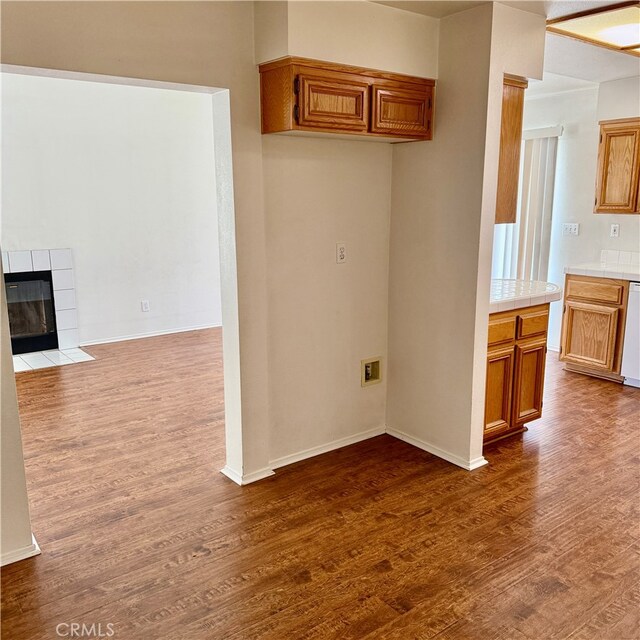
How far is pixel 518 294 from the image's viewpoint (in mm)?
3596

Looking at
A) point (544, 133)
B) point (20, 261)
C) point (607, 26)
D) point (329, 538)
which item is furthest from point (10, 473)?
point (544, 133)

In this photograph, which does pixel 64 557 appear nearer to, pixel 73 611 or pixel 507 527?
pixel 73 611

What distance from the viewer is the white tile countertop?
181 inches

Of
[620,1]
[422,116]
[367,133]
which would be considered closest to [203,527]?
[367,133]

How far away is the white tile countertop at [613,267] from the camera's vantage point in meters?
4.59

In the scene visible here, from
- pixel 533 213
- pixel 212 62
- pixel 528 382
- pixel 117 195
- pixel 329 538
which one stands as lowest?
pixel 329 538

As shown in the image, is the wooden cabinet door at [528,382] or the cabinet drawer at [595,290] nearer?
the wooden cabinet door at [528,382]

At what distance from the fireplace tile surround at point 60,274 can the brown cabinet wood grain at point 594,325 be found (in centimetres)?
467

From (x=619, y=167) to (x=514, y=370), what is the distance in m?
2.40

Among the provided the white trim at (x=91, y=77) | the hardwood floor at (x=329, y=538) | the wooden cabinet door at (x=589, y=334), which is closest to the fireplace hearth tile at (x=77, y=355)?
the hardwood floor at (x=329, y=538)

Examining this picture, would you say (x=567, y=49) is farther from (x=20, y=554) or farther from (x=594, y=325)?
(x=20, y=554)

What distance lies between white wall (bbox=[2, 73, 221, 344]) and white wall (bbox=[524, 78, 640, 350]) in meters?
3.63

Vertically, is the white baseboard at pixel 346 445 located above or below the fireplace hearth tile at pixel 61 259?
below

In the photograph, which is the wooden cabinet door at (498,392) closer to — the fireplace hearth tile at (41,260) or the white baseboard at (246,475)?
the white baseboard at (246,475)
